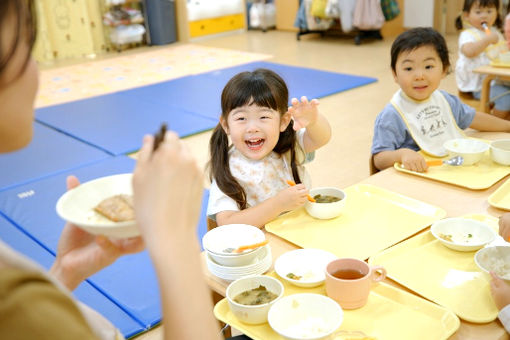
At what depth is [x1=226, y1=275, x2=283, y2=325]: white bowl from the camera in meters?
→ 0.97

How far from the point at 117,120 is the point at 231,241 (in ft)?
10.3

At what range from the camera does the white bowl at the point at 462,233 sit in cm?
116

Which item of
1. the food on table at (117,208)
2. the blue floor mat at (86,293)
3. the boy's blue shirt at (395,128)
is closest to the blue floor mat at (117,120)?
the blue floor mat at (86,293)

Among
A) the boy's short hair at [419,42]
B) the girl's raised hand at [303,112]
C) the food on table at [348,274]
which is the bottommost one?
the food on table at [348,274]

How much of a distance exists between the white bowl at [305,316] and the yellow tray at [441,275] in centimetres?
19

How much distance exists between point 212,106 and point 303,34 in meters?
3.42

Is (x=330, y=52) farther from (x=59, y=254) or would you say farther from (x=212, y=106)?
(x=59, y=254)

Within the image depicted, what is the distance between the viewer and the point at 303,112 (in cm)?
156

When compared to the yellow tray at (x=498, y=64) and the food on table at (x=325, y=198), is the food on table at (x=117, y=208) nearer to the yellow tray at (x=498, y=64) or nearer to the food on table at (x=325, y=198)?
the food on table at (x=325, y=198)

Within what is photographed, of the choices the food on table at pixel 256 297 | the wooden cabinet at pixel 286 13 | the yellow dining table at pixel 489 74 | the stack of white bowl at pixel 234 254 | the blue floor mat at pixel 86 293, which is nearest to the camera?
the food on table at pixel 256 297

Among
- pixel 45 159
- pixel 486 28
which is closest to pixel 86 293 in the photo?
pixel 45 159

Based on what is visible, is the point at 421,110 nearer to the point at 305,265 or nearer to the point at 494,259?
the point at 494,259

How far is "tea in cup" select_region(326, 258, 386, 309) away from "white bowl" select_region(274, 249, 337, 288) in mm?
38

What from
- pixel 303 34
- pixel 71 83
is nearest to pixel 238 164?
pixel 71 83
